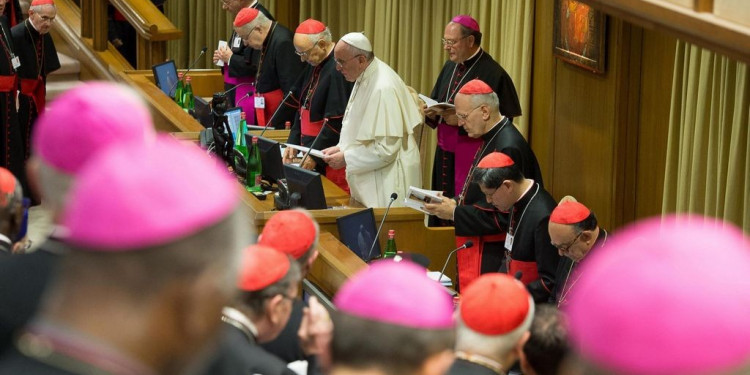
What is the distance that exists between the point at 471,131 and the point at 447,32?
159 centimetres

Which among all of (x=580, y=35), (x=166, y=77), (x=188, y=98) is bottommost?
(x=188, y=98)

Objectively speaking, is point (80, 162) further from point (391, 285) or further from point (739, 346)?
point (739, 346)

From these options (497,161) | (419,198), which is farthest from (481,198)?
(497,161)

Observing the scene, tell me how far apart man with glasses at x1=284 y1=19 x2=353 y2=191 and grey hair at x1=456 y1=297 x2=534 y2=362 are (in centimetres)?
481

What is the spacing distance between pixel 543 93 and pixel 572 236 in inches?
124

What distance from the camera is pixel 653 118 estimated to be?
680 centimetres

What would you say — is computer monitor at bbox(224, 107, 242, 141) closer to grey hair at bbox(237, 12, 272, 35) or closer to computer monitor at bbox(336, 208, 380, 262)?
grey hair at bbox(237, 12, 272, 35)

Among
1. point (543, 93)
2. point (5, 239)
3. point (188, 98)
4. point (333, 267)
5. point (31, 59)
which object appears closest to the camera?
point (5, 239)

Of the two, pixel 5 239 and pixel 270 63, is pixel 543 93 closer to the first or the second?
pixel 270 63

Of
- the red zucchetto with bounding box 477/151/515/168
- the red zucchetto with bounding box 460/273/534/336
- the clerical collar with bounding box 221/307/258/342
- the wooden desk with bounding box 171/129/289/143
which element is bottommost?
the wooden desk with bounding box 171/129/289/143

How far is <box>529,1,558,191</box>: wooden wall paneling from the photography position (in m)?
7.79

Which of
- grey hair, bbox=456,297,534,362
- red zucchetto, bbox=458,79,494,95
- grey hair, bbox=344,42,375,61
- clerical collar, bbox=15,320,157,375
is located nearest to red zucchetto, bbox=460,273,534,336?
grey hair, bbox=456,297,534,362

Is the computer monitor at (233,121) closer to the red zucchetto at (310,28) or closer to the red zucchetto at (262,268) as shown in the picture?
the red zucchetto at (310,28)

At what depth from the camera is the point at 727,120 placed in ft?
19.4
